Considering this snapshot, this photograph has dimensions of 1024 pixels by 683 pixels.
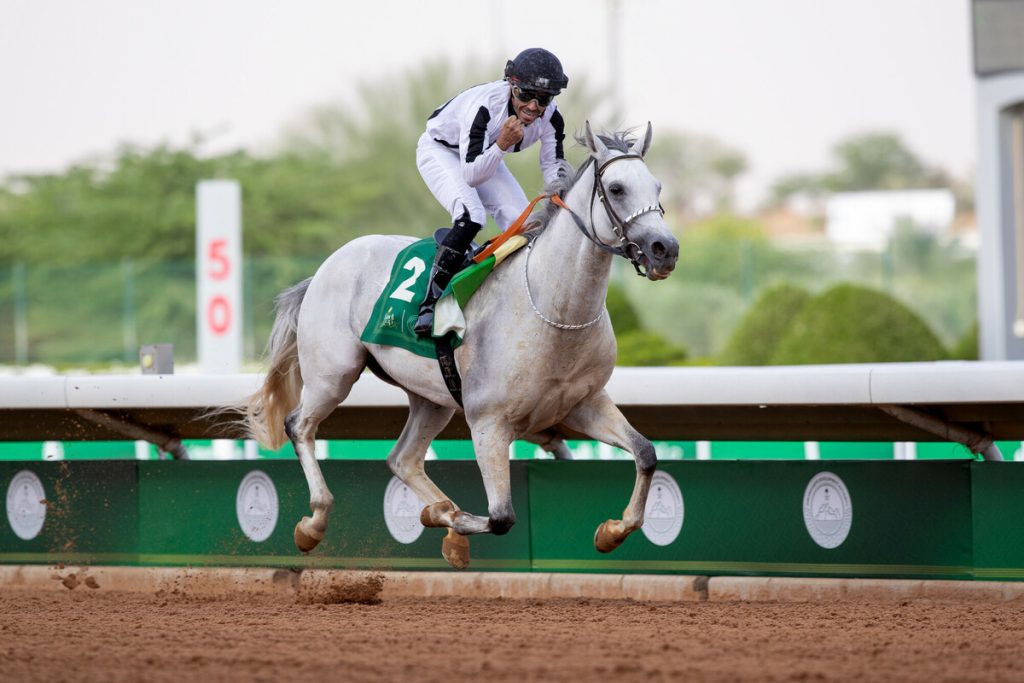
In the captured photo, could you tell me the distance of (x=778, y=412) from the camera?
7469 mm

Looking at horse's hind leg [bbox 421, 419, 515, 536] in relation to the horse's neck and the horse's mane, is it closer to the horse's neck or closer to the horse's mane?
the horse's neck

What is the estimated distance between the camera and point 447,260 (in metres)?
6.28

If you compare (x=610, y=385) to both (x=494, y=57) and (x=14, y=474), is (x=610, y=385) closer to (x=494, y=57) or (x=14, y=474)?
(x=14, y=474)

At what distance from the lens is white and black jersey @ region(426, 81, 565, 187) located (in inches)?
243

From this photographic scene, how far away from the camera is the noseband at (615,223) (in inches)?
218

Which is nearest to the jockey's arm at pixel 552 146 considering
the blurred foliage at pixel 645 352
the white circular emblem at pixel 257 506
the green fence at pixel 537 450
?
the green fence at pixel 537 450

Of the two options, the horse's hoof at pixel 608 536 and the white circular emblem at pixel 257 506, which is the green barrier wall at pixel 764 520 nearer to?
the horse's hoof at pixel 608 536

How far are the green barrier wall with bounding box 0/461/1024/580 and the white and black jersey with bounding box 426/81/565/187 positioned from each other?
190 cm

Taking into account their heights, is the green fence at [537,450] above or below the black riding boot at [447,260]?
below

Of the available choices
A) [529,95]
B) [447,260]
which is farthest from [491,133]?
[447,260]

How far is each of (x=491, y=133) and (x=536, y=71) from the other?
0.39m

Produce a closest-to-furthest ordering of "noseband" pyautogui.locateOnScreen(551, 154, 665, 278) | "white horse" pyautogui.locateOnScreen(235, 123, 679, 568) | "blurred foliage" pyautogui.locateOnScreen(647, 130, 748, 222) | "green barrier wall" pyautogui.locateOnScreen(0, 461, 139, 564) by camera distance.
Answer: "noseband" pyautogui.locateOnScreen(551, 154, 665, 278), "white horse" pyautogui.locateOnScreen(235, 123, 679, 568), "green barrier wall" pyautogui.locateOnScreen(0, 461, 139, 564), "blurred foliage" pyautogui.locateOnScreen(647, 130, 748, 222)

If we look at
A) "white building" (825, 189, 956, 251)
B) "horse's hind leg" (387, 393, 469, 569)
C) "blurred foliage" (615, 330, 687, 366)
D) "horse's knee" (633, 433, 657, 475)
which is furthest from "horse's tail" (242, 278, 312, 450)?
"white building" (825, 189, 956, 251)

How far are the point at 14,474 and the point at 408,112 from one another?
32.3 m
